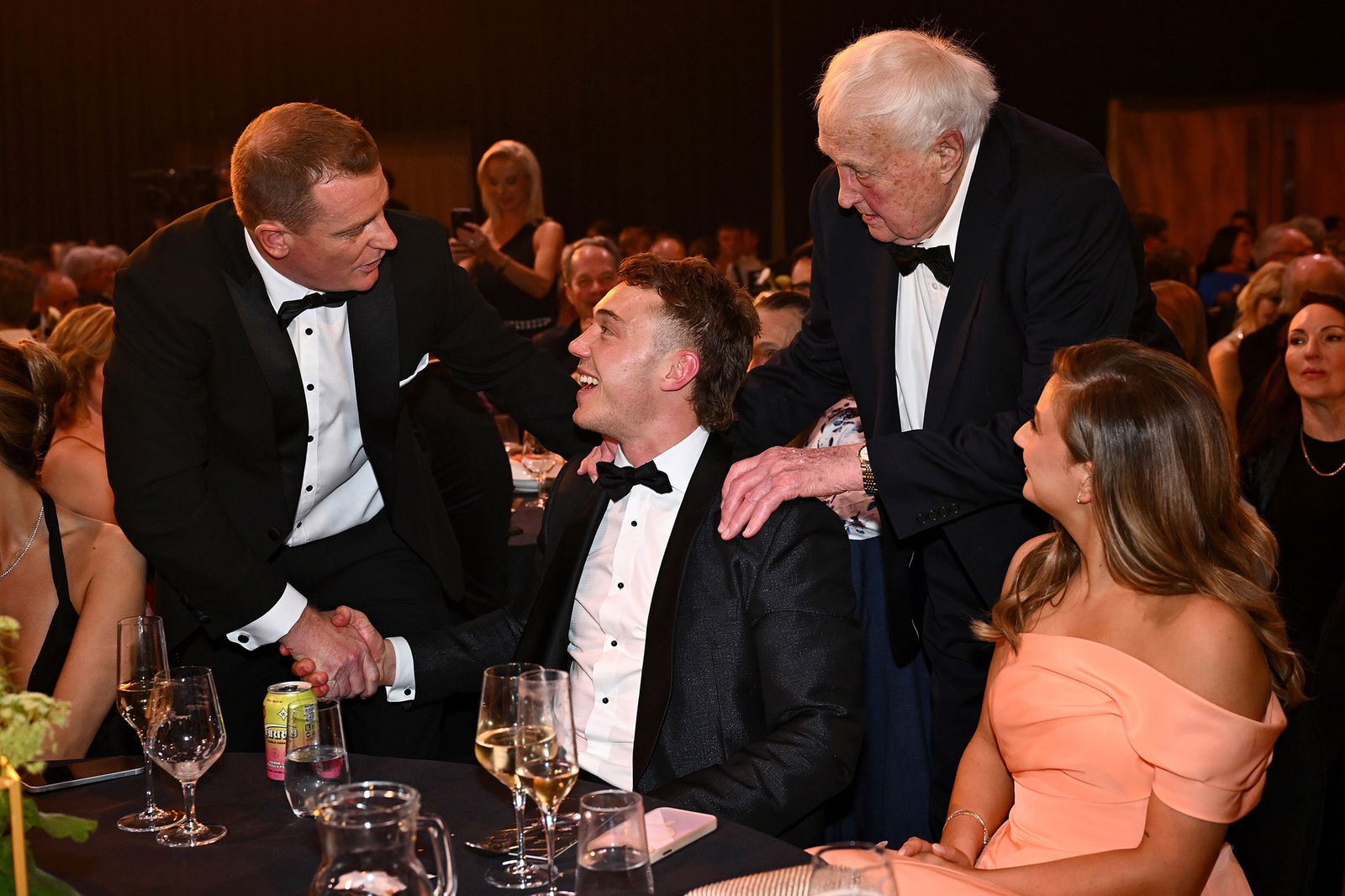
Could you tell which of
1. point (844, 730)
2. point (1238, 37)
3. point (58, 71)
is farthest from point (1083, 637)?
point (58, 71)

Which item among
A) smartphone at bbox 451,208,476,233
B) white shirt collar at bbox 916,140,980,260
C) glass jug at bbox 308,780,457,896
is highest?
white shirt collar at bbox 916,140,980,260

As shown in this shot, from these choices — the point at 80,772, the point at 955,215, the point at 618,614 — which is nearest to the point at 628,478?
the point at 618,614

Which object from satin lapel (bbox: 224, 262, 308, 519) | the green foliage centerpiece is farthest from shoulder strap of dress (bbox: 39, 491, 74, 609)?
the green foliage centerpiece

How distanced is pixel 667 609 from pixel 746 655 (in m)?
0.16

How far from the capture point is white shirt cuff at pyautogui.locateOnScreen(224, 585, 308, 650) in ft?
8.41

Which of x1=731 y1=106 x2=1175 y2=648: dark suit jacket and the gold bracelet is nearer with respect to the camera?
the gold bracelet

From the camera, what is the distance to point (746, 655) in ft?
7.31

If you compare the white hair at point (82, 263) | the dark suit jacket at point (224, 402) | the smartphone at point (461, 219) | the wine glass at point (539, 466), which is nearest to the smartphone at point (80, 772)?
the dark suit jacket at point (224, 402)

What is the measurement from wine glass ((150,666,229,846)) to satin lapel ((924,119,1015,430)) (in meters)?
1.48

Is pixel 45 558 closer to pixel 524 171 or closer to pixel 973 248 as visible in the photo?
pixel 973 248

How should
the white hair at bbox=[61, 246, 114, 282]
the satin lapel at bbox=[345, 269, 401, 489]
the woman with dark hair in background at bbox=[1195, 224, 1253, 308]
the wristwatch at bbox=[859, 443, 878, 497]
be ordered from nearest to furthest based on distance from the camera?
the wristwatch at bbox=[859, 443, 878, 497] < the satin lapel at bbox=[345, 269, 401, 489] < the white hair at bbox=[61, 246, 114, 282] < the woman with dark hair in background at bbox=[1195, 224, 1253, 308]

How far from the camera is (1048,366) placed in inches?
92.9

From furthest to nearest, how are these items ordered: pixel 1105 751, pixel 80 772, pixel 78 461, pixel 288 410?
pixel 78 461 < pixel 288 410 < pixel 1105 751 < pixel 80 772

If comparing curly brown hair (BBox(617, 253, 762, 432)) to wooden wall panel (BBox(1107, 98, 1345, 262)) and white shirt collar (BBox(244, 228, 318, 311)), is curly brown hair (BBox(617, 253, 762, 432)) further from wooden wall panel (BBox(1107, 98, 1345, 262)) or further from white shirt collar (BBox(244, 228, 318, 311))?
wooden wall panel (BBox(1107, 98, 1345, 262))
